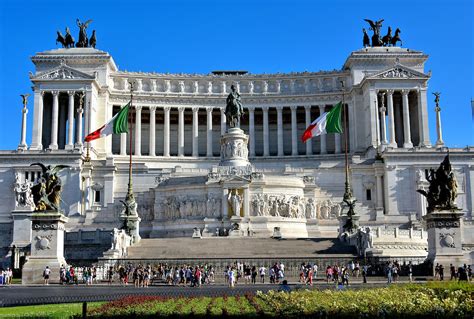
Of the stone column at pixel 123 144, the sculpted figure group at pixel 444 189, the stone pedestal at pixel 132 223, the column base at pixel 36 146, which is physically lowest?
the stone pedestal at pixel 132 223

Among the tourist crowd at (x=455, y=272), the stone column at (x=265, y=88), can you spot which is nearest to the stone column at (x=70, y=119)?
the stone column at (x=265, y=88)

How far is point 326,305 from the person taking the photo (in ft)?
70.7

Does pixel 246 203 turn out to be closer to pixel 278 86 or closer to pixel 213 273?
pixel 213 273

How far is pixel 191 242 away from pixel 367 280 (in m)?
20.3

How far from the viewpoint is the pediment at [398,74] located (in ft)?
320

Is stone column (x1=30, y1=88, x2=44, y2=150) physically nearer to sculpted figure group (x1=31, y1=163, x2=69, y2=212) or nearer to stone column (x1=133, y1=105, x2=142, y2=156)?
stone column (x1=133, y1=105, x2=142, y2=156)

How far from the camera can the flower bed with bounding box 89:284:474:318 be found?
19531mm

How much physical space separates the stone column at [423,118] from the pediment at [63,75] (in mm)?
49901

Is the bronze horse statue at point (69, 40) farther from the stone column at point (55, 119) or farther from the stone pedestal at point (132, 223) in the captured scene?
the stone pedestal at point (132, 223)

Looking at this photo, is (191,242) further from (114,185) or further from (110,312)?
(110,312)

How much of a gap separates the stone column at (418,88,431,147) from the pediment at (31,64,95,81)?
4990cm

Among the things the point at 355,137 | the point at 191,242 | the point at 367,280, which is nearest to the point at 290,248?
the point at 191,242

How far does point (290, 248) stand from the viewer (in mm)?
55969

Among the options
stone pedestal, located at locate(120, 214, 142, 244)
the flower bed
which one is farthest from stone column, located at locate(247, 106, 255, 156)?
the flower bed
